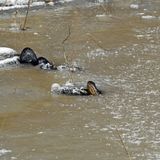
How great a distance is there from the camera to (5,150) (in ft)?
13.8

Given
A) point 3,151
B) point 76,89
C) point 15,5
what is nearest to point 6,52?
point 76,89

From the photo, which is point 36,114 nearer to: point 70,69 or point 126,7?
point 70,69

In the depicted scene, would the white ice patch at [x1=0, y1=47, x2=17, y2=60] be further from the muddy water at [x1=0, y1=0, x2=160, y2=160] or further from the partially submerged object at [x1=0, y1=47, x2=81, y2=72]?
the muddy water at [x1=0, y1=0, x2=160, y2=160]

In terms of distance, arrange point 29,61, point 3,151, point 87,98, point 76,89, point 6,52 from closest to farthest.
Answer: point 3,151
point 87,98
point 76,89
point 29,61
point 6,52

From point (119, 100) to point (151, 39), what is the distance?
7.28ft

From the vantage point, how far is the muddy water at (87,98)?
428cm

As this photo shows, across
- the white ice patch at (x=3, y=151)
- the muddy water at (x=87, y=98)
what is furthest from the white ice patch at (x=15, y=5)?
the white ice patch at (x=3, y=151)

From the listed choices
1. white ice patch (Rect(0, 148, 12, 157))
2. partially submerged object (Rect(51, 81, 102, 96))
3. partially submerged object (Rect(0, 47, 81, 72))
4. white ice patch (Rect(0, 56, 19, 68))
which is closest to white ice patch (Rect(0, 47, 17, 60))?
partially submerged object (Rect(0, 47, 81, 72))

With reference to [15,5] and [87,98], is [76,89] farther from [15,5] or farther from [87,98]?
[15,5]

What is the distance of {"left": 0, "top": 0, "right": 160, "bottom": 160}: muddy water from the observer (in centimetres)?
428

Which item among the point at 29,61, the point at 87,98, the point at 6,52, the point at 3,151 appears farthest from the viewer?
the point at 6,52

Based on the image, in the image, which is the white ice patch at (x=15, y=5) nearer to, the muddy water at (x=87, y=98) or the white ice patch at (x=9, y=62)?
the muddy water at (x=87, y=98)

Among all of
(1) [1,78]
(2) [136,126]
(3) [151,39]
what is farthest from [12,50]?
(2) [136,126]

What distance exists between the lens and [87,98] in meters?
5.32
